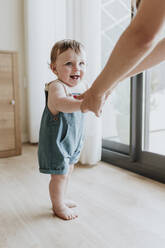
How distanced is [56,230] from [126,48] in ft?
2.31

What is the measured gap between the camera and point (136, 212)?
1056 mm

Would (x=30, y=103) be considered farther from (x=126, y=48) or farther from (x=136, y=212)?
(x=126, y=48)

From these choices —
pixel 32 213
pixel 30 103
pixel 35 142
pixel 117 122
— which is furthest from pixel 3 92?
pixel 32 213

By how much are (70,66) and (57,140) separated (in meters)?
0.30

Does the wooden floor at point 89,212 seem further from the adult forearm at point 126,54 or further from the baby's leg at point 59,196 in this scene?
the adult forearm at point 126,54

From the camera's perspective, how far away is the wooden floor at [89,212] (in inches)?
33.7

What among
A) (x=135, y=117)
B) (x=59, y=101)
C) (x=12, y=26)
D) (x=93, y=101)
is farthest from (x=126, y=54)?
(x=12, y=26)

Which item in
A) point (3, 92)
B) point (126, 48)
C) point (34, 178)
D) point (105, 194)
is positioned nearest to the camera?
point (126, 48)

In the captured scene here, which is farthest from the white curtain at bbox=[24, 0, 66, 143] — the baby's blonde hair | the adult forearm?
the adult forearm

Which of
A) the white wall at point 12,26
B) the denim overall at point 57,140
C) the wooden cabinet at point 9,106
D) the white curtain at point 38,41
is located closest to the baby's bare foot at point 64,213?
the denim overall at point 57,140

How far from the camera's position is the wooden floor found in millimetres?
856

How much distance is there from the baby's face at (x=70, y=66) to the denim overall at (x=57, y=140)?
5.6 inches

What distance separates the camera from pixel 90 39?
1540mm

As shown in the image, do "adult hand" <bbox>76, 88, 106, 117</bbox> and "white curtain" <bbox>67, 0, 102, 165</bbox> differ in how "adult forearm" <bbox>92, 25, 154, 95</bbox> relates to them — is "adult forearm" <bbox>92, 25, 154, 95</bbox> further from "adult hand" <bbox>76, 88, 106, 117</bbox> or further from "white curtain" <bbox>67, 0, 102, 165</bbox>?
"white curtain" <bbox>67, 0, 102, 165</bbox>
